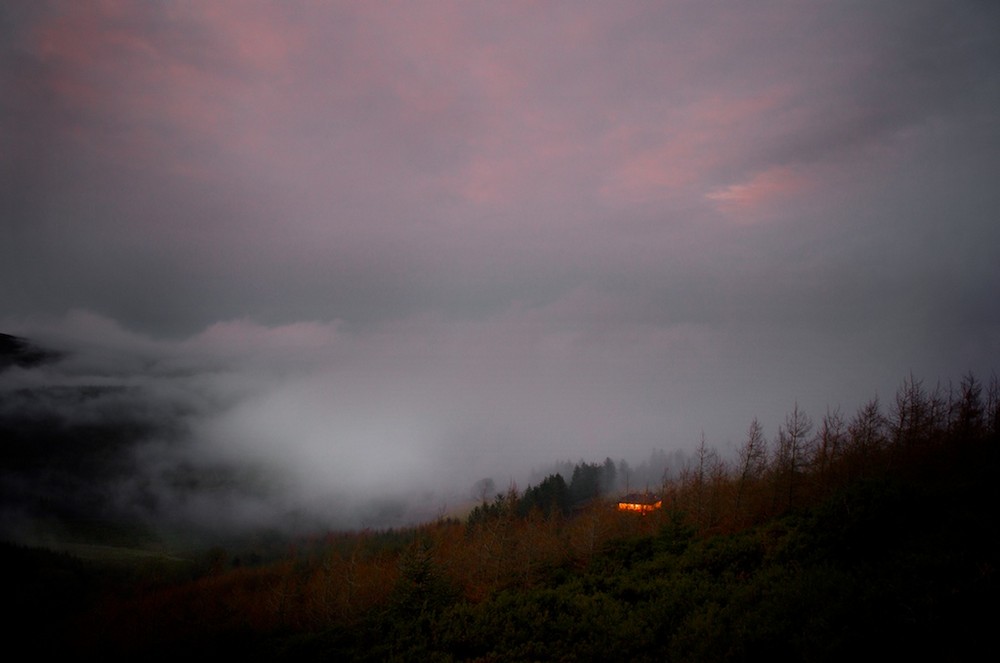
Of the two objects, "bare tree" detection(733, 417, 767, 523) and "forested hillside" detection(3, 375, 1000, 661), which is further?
"bare tree" detection(733, 417, 767, 523)

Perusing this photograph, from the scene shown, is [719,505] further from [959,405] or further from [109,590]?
[109,590]

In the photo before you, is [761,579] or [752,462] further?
[752,462]


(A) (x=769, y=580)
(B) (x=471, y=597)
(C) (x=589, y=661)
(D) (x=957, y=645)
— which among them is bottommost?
(B) (x=471, y=597)

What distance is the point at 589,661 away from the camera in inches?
566

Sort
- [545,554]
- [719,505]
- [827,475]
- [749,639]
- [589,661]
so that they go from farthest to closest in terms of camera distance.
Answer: [719,505], [827,475], [545,554], [589,661], [749,639]

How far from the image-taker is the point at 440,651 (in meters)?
18.0

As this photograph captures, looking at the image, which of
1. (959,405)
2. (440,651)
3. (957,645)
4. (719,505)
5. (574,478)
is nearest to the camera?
(957,645)

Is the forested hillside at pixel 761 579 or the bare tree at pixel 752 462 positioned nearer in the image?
the forested hillside at pixel 761 579

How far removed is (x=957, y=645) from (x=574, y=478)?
380 feet

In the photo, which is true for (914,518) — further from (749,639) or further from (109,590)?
(109,590)

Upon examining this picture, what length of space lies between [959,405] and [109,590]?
185746 millimetres

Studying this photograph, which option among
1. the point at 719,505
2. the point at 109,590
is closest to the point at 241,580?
the point at 109,590

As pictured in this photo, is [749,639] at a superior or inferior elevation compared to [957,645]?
inferior

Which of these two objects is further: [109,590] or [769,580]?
[109,590]
